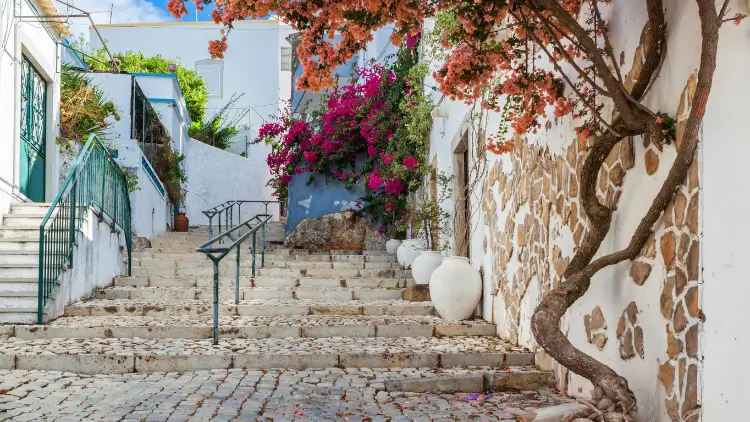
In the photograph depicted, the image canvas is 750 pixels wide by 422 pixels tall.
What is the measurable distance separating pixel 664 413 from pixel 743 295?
0.72 metres

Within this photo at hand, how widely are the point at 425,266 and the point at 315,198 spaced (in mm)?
6715

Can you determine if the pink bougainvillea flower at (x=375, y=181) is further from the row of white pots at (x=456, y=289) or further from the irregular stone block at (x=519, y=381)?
the irregular stone block at (x=519, y=381)

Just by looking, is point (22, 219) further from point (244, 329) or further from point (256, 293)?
point (244, 329)

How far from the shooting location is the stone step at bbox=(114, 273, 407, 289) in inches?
353

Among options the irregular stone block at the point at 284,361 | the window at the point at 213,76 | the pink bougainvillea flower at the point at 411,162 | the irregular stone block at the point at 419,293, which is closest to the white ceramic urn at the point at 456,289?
the irregular stone block at the point at 419,293

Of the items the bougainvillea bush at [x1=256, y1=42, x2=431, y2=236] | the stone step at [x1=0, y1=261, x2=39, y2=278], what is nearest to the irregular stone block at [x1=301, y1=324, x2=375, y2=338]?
the stone step at [x1=0, y1=261, x2=39, y2=278]

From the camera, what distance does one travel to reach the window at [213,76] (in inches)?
1015

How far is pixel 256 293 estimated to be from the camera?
8383mm

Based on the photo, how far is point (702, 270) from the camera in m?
2.76

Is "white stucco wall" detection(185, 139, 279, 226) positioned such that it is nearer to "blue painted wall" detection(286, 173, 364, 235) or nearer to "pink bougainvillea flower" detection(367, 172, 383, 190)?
"blue painted wall" detection(286, 173, 364, 235)

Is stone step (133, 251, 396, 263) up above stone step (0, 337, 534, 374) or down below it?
above

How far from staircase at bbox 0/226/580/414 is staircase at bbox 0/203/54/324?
0.04 meters

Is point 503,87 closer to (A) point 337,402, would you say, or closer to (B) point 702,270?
(B) point 702,270

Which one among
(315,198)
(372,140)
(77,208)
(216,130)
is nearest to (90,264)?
(77,208)
